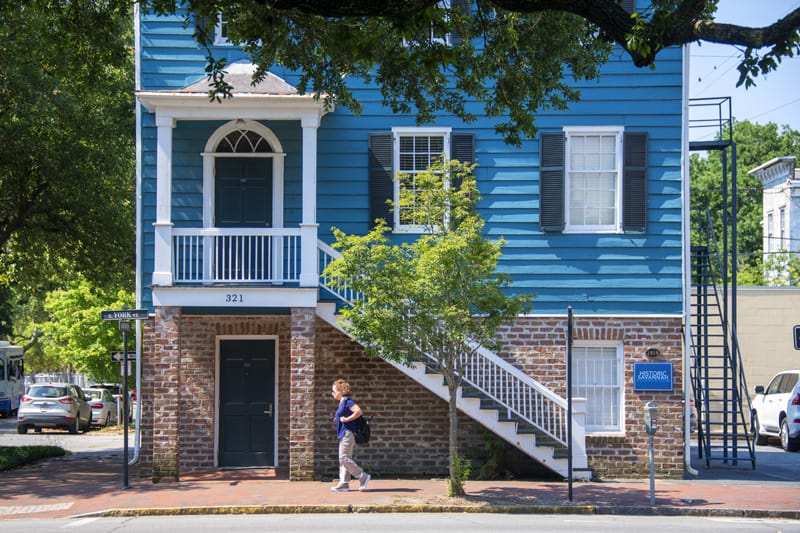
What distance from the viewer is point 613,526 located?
13.3 m

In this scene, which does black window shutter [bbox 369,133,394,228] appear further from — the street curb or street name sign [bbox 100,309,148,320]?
the street curb

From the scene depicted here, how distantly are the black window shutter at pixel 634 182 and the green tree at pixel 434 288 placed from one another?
3.84 metres

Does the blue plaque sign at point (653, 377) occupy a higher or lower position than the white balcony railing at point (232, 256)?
lower

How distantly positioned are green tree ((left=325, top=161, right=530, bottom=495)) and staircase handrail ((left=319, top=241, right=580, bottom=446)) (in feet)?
6.09

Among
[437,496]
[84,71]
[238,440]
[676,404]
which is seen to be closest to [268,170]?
[84,71]

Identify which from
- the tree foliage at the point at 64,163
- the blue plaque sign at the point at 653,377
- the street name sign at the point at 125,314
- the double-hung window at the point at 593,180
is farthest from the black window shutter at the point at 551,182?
the tree foliage at the point at 64,163

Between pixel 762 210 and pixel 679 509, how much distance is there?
4671cm

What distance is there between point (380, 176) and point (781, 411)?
12.9 metres

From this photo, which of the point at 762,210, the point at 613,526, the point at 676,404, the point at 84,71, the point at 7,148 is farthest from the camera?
the point at 762,210

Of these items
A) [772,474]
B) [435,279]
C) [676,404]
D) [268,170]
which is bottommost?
[772,474]

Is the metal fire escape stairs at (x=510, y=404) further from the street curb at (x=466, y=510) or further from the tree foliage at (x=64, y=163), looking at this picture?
the tree foliage at (x=64, y=163)

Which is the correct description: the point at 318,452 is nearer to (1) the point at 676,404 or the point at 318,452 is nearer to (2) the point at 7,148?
(1) the point at 676,404

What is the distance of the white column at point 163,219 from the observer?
56.0 ft

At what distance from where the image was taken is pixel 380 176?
18.4 meters
